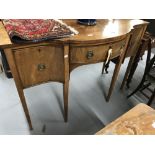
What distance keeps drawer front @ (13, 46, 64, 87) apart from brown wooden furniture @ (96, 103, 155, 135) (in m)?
0.51

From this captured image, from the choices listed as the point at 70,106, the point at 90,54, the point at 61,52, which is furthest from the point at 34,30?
the point at 70,106

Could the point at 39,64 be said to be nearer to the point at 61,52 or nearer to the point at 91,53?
the point at 61,52

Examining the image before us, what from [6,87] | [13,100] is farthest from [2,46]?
[6,87]

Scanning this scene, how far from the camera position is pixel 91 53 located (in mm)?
1032

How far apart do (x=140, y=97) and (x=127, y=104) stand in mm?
211

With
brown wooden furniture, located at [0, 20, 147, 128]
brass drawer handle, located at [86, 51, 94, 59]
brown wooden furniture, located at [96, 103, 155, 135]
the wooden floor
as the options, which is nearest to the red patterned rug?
brown wooden furniture, located at [0, 20, 147, 128]

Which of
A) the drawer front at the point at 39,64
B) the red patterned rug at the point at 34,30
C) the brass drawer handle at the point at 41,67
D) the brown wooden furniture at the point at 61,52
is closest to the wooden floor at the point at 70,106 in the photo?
the brown wooden furniture at the point at 61,52

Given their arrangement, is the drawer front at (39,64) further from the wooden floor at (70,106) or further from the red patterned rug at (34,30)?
the wooden floor at (70,106)

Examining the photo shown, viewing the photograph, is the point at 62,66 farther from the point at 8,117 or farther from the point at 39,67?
the point at 8,117

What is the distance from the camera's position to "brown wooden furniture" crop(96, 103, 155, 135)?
0.70m

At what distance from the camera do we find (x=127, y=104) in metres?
1.65

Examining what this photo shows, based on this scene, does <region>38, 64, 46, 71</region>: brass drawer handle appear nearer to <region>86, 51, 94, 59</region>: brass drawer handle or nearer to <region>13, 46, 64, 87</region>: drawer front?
<region>13, 46, 64, 87</region>: drawer front

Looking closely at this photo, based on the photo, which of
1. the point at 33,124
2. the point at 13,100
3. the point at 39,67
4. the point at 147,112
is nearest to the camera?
the point at 147,112
